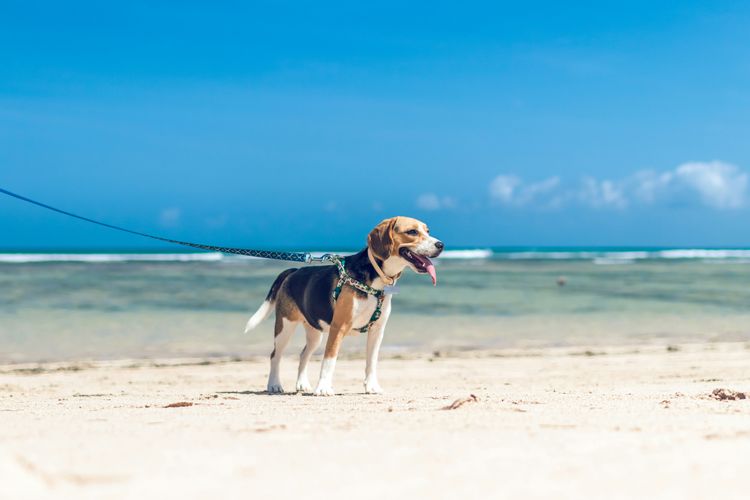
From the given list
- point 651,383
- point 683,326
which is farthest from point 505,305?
point 651,383

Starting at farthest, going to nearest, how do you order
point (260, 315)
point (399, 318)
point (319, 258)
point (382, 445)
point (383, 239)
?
1. point (399, 318)
2. point (260, 315)
3. point (319, 258)
4. point (383, 239)
5. point (382, 445)

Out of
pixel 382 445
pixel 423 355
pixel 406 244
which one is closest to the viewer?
pixel 382 445

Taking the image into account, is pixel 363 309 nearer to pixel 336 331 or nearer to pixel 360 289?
pixel 360 289

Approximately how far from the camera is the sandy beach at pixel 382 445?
10.5ft

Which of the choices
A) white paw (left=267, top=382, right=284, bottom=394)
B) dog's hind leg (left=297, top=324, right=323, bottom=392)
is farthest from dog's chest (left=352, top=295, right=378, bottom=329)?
white paw (left=267, top=382, right=284, bottom=394)

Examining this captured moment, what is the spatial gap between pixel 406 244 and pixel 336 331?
997 mm

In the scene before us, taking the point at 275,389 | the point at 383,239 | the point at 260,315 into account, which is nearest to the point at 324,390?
the point at 275,389

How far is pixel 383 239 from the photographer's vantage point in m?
6.70

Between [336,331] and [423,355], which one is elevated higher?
[336,331]

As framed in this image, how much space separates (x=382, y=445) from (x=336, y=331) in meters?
2.95

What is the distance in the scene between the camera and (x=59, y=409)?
5898 millimetres

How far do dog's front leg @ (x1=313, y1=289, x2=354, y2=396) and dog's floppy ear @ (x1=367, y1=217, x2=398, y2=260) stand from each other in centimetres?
44

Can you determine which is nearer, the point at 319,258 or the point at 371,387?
the point at 371,387

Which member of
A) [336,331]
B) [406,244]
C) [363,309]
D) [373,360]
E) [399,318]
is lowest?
[373,360]
